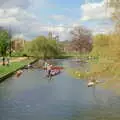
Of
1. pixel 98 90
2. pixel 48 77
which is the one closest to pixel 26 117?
pixel 98 90

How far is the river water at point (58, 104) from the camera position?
2767 cm

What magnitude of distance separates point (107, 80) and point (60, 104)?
8705 mm

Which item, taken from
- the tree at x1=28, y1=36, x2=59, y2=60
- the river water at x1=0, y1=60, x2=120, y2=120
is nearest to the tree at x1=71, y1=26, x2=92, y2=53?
the tree at x1=28, y1=36, x2=59, y2=60

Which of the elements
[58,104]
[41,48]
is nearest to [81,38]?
[41,48]

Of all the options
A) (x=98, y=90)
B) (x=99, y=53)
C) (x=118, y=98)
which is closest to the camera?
(x=99, y=53)

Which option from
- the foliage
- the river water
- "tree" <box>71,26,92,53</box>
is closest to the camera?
the river water

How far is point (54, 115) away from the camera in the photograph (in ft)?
91.9

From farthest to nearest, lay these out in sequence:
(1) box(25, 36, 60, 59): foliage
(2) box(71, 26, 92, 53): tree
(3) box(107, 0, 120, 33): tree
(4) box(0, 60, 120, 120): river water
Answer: (2) box(71, 26, 92, 53): tree < (1) box(25, 36, 60, 59): foliage < (4) box(0, 60, 120, 120): river water < (3) box(107, 0, 120, 33): tree

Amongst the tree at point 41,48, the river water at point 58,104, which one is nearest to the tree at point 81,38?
the tree at point 41,48

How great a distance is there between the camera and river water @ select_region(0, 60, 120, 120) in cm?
2767

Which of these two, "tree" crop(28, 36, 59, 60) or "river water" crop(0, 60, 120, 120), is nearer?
"river water" crop(0, 60, 120, 120)

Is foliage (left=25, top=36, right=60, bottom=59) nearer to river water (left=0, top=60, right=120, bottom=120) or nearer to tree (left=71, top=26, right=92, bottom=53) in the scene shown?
tree (left=71, top=26, right=92, bottom=53)

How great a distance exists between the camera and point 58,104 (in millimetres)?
32438

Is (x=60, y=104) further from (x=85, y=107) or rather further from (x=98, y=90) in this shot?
(x=98, y=90)
